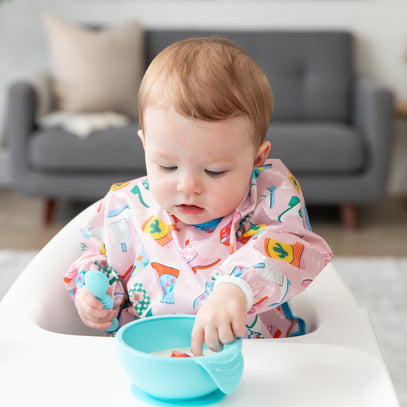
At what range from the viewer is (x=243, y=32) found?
3152 mm

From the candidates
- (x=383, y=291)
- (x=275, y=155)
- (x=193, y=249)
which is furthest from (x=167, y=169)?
(x=275, y=155)

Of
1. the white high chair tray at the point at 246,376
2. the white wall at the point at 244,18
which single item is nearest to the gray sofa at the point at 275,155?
the white wall at the point at 244,18

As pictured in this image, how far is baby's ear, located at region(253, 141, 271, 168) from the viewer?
0.83 metres

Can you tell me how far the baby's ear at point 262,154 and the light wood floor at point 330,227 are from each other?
162cm

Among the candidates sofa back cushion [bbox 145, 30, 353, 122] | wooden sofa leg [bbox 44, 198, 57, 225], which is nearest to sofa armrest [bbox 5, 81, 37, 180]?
wooden sofa leg [bbox 44, 198, 57, 225]

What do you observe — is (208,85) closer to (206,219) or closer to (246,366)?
(206,219)

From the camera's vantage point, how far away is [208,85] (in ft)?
2.39

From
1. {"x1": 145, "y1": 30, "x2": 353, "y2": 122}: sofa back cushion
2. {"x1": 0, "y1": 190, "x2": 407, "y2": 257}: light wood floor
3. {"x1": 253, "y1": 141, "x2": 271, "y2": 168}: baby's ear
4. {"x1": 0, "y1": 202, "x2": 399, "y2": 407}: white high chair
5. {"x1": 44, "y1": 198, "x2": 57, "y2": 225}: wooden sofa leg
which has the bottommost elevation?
{"x1": 0, "y1": 190, "x2": 407, "y2": 257}: light wood floor

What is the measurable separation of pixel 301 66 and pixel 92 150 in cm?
120

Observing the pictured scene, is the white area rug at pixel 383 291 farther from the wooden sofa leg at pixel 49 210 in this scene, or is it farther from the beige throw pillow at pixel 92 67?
the beige throw pillow at pixel 92 67

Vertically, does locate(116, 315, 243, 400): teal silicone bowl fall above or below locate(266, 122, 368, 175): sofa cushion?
above

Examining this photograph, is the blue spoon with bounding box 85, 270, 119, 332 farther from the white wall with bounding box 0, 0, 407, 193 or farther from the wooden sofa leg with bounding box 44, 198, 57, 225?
the white wall with bounding box 0, 0, 407, 193

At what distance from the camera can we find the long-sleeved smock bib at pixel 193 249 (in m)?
0.76

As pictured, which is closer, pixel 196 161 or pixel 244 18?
pixel 196 161
